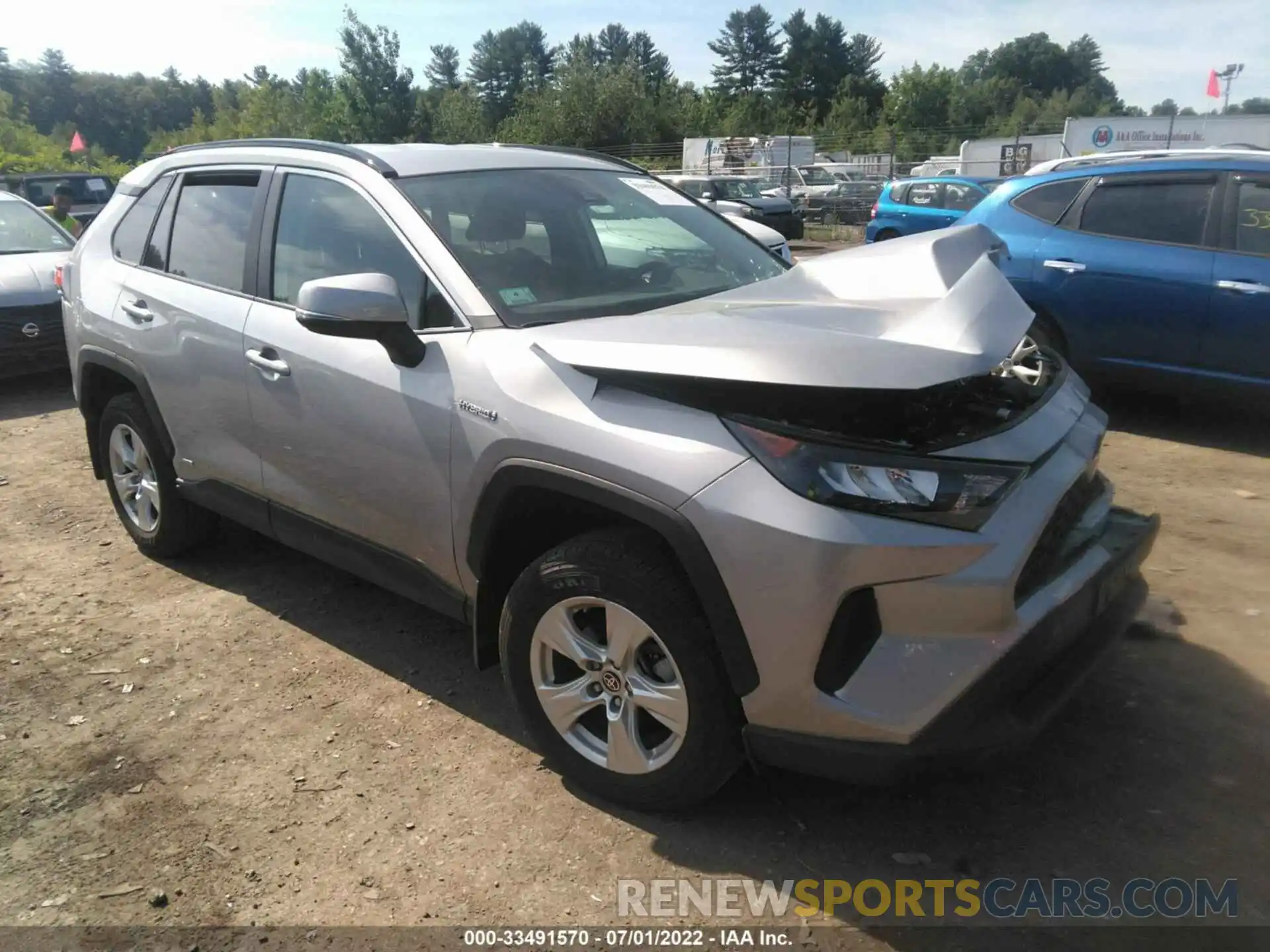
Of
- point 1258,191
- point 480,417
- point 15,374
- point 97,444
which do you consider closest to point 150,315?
point 97,444

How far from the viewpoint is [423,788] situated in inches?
116

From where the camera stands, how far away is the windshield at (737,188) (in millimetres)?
22906

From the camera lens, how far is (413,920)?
244 cm

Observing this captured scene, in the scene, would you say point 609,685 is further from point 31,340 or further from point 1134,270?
point 31,340

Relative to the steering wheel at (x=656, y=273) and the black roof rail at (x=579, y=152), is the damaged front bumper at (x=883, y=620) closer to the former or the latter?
the steering wheel at (x=656, y=273)

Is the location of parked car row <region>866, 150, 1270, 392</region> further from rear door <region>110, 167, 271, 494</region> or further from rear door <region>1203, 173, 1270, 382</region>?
rear door <region>110, 167, 271, 494</region>

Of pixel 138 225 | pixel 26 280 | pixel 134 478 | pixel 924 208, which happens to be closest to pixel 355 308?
pixel 138 225

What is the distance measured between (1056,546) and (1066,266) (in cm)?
446

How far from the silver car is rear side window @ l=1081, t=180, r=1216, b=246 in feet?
24.7

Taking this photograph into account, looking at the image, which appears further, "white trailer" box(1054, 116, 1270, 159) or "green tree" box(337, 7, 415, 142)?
"green tree" box(337, 7, 415, 142)

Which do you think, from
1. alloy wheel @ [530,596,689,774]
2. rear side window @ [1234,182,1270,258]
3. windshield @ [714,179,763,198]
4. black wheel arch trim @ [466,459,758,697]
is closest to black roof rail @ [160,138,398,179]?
black wheel arch trim @ [466,459,758,697]

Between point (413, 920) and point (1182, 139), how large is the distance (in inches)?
1357

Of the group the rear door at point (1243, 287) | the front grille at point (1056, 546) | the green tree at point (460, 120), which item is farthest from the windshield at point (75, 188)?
the green tree at point (460, 120)

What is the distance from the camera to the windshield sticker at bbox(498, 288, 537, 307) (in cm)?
297
